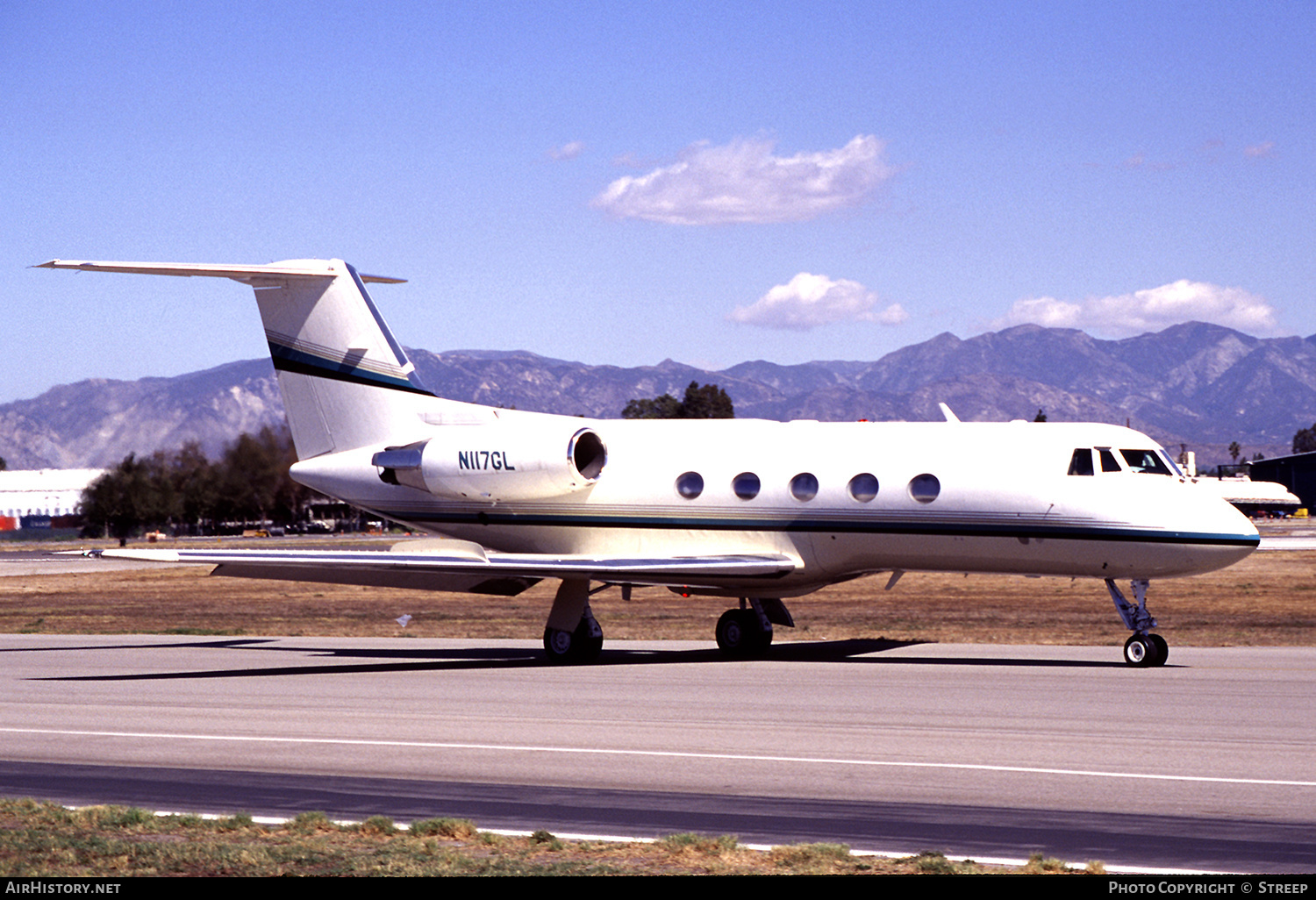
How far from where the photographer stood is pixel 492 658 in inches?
974

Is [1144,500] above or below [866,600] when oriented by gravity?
above

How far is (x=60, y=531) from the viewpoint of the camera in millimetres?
158000

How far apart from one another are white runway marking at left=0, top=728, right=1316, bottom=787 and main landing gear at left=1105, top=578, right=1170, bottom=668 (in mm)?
8747

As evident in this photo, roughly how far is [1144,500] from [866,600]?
58.0 ft

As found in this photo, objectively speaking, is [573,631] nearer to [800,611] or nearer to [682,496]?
[682,496]

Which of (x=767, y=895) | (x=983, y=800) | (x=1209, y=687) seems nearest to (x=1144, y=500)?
(x=1209, y=687)

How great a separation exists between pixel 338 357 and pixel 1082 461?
12827 mm

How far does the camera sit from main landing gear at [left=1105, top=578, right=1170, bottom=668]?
2077cm

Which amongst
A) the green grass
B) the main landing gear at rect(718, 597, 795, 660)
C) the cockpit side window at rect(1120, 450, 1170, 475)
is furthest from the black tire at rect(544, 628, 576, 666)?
the green grass

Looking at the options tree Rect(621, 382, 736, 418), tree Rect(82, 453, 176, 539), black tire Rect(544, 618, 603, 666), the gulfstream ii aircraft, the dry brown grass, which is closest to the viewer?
the gulfstream ii aircraft

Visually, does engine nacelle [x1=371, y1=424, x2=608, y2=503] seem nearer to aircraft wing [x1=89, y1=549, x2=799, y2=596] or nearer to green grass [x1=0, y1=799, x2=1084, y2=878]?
aircraft wing [x1=89, y1=549, x2=799, y2=596]

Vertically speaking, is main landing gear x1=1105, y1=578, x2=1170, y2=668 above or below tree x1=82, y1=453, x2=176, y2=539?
below

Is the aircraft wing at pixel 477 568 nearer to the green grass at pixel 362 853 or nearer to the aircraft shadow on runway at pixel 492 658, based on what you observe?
the aircraft shadow on runway at pixel 492 658

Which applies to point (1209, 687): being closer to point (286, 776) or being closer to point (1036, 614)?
point (286, 776)
